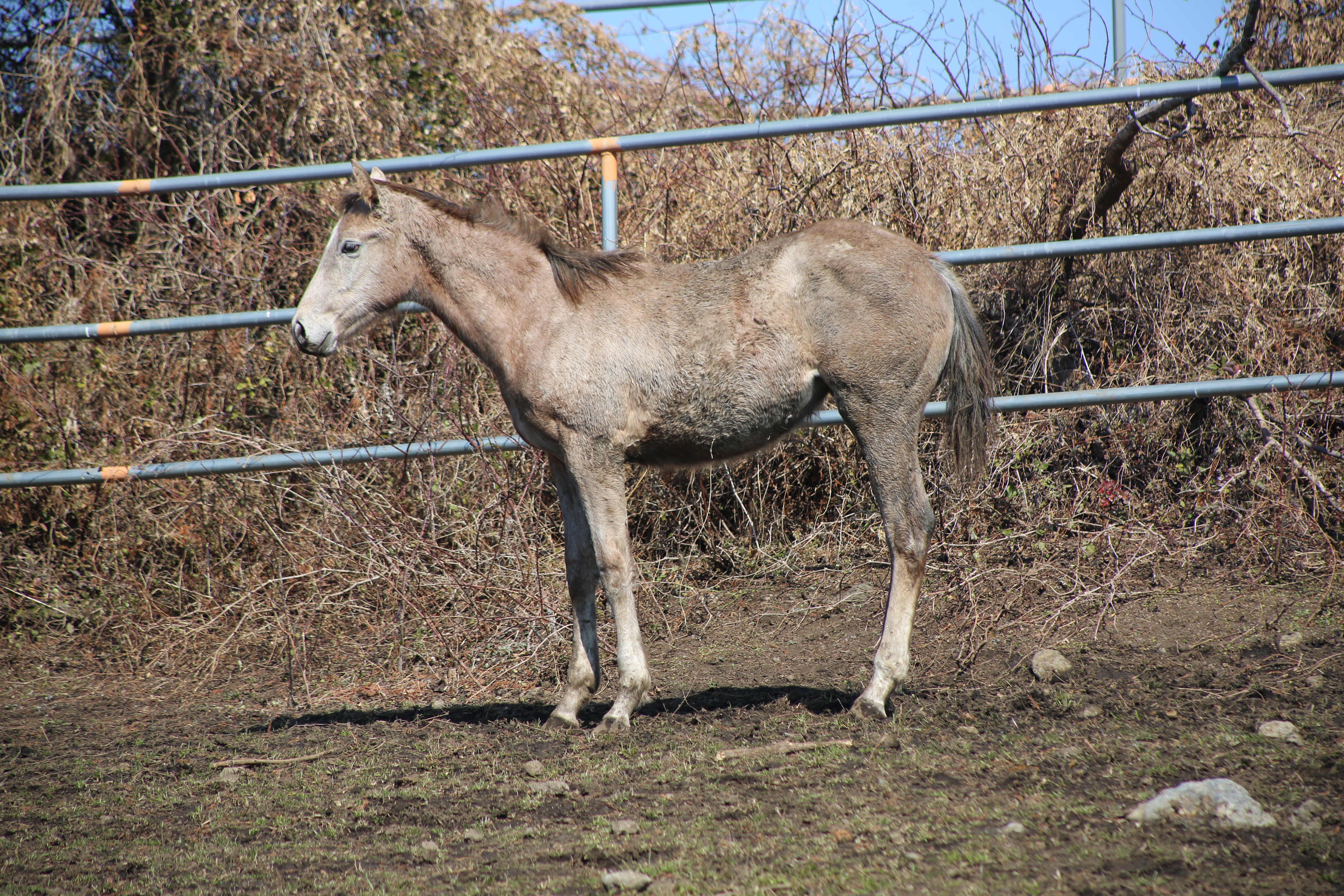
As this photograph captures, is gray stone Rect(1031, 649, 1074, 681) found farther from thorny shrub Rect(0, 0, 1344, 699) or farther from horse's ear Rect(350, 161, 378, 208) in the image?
horse's ear Rect(350, 161, 378, 208)

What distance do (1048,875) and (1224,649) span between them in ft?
8.17

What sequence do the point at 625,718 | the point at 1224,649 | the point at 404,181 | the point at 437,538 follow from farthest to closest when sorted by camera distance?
1. the point at 404,181
2. the point at 437,538
3. the point at 1224,649
4. the point at 625,718

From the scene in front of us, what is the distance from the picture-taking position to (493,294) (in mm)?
4305

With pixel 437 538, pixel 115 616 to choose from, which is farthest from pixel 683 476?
pixel 115 616

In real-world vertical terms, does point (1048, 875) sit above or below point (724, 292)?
below

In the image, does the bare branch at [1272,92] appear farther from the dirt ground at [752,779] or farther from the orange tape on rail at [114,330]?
the orange tape on rail at [114,330]

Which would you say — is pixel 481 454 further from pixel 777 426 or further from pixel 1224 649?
pixel 1224 649

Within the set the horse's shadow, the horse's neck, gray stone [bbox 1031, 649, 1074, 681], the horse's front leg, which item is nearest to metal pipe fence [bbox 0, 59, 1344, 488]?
the horse's neck

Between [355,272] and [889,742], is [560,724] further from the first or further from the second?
[355,272]

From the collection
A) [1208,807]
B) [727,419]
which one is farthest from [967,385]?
[1208,807]

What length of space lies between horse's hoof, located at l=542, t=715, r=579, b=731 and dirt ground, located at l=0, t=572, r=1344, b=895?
2.3 inches

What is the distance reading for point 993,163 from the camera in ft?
20.5

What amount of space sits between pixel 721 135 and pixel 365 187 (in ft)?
6.13

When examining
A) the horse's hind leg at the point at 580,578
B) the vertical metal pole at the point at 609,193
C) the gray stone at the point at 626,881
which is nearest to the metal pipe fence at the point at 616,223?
the vertical metal pole at the point at 609,193
